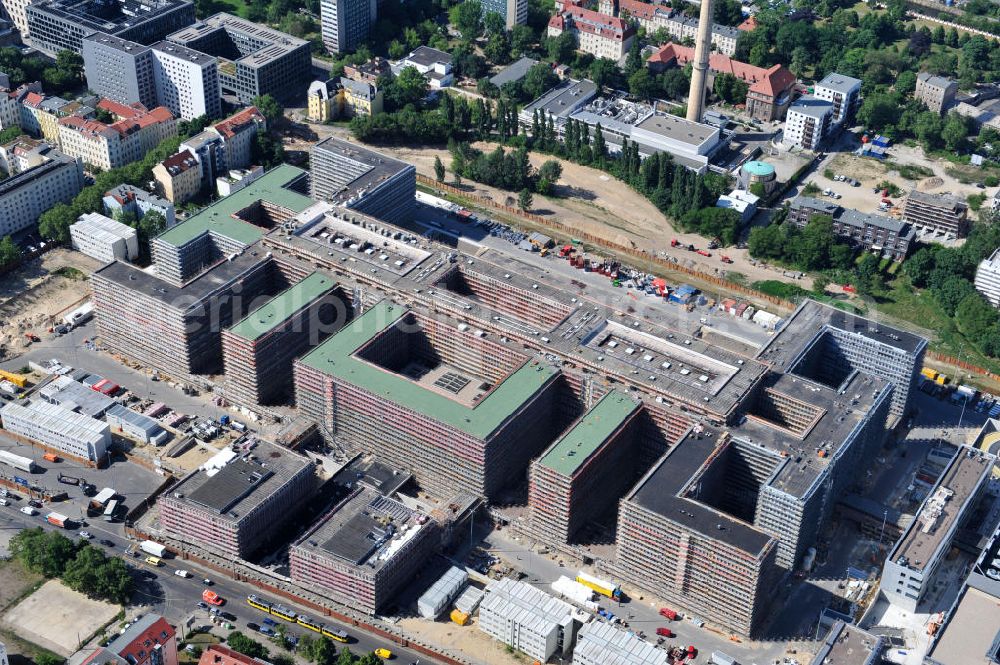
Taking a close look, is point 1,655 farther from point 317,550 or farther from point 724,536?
point 724,536

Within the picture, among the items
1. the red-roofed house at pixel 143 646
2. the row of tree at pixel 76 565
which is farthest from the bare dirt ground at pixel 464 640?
the row of tree at pixel 76 565

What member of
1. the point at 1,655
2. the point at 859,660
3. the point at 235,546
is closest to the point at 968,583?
the point at 859,660

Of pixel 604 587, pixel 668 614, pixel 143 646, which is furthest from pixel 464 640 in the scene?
pixel 143 646

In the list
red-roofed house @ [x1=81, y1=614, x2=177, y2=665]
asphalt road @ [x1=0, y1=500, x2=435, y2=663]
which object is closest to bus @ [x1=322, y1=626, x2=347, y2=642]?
asphalt road @ [x1=0, y1=500, x2=435, y2=663]

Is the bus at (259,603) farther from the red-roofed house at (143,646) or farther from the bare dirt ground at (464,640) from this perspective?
the bare dirt ground at (464,640)

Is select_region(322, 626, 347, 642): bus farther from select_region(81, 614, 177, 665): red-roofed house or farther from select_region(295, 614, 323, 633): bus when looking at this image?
select_region(81, 614, 177, 665): red-roofed house
